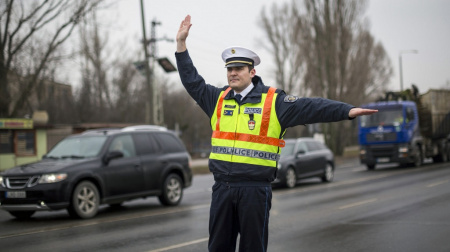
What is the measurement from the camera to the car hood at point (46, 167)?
10469 mm

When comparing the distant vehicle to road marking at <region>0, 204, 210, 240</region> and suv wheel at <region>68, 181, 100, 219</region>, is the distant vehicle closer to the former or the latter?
road marking at <region>0, 204, 210, 240</region>

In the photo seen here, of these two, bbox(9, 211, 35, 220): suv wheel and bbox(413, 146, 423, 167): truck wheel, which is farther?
bbox(413, 146, 423, 167): truck wheel

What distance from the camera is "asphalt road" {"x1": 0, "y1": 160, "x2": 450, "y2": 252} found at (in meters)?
7.77

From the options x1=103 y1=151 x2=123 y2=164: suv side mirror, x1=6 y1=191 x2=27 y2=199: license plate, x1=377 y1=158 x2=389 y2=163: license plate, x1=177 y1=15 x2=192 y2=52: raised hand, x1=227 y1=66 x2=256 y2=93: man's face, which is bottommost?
x1=377 y1=158 x2=389 y2=163: license plate

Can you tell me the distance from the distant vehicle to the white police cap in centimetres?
1995

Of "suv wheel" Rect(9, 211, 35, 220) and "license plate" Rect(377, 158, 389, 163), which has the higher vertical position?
"license plate" Rect(377, 158, 389, 163)

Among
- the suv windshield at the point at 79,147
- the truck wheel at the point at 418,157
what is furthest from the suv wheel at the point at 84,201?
the truck wheel at the point at 418,157

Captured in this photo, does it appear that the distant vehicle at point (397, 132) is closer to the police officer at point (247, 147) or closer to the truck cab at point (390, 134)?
the truck cab at point (390, 134)

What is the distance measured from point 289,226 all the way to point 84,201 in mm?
3955

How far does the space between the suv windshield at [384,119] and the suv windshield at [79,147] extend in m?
15.0

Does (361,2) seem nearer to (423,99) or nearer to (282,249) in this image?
(423,99)

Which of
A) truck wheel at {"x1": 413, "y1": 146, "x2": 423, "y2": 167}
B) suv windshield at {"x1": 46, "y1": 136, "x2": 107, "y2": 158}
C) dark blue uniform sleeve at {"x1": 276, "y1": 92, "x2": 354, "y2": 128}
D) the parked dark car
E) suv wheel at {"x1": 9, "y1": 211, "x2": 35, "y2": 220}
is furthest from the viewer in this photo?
truck wheel at {"x1": 413, "y1": 146, "x2": 423, "y2": 167}

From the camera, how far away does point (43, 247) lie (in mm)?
7746

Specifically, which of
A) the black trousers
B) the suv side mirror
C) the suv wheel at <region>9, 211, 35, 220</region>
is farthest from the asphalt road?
the black trousers
